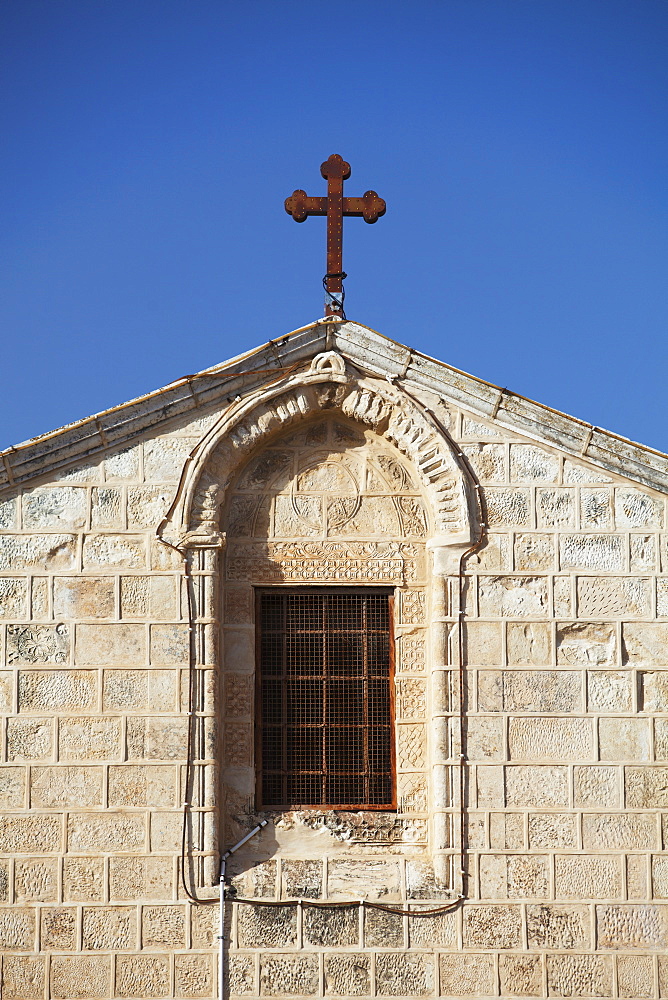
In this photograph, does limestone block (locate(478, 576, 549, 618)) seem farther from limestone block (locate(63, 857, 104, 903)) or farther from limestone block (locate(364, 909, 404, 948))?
limestone block (locate(63, 857, 104, 903))

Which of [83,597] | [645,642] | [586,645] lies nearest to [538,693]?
[586,645]

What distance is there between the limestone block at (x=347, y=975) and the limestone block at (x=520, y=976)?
1.02m

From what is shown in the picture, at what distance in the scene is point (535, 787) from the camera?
791 cm

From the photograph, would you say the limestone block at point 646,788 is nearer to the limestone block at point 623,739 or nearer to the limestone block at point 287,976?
the limestone block at point 623,739

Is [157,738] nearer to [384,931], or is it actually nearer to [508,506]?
[384,931]

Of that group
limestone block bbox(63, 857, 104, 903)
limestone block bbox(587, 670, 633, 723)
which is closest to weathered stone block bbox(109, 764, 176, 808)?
limestone block bbox(63, 857, 104, 903)

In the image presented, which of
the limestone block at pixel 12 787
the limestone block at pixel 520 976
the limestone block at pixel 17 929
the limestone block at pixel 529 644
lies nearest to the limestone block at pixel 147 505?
the limestone block at pixel 12 787

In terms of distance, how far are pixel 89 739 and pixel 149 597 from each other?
1.17m

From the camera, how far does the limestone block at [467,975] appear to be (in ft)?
25.2

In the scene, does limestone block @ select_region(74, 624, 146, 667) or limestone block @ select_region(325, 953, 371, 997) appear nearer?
limestone block @ select_region(325, 953, 371, 997)

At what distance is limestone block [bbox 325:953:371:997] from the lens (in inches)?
303

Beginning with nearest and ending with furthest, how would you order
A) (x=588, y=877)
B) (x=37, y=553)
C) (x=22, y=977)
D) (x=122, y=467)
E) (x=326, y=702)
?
(x=22, y=977) < (x=588, y=877) < (x=37, y=553) < (x=122, y=467) < (x=326, y=702)

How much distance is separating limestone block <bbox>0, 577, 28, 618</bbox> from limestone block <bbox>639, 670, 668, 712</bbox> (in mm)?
4883

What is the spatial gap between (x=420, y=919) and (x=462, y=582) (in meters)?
2.58
